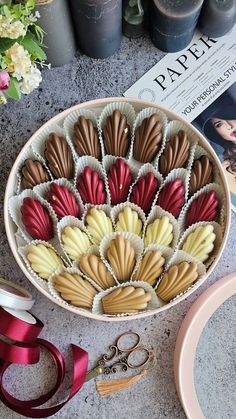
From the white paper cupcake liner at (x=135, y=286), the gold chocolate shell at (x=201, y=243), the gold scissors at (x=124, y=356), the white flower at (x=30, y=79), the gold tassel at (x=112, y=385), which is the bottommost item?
the gold tassel at (x=112, y=385)

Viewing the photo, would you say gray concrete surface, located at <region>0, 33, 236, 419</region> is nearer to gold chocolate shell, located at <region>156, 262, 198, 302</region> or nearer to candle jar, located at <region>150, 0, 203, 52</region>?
gold chocolate shell, located at <region>156, 262, 198, 302</region>

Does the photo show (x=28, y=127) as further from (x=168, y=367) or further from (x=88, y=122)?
(x=168, y=367)

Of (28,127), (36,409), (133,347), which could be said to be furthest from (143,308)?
(28,127)

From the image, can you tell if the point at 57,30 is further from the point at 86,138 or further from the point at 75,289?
the point at 75,289

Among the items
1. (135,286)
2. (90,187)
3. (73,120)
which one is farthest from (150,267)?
(73,120)

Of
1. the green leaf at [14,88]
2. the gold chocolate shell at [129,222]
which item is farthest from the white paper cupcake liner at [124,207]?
the green leaf at [14,88]

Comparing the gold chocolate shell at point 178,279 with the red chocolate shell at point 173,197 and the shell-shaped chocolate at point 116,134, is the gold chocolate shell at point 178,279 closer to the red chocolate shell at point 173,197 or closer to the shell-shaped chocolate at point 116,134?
the red chocolate shell at point 173,197
